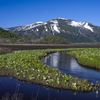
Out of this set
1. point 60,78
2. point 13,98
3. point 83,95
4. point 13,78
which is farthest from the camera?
point 13,78

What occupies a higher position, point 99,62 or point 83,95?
point 99,62

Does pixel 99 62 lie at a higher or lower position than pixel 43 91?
higher

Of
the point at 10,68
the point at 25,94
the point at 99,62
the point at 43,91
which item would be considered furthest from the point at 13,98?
the point at 99,62

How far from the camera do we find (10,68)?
26625 mm

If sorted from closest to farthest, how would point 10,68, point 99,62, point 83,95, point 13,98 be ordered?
1. point 13,98
2. point 83,95
3. point 10,68
4. point 99,62

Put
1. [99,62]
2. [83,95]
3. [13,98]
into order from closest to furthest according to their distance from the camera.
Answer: [13,98], [83,95], [99,62]

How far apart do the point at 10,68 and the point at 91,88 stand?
50.5 feet

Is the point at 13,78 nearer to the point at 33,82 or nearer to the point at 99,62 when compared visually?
the point at 33,82

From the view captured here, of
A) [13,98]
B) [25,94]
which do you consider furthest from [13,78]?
[13,98]

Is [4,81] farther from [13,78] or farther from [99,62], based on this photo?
[99,62]

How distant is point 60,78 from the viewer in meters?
20.4

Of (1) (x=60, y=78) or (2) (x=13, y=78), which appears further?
(2) (x=13, y=78)

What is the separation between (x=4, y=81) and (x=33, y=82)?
455 centimetres

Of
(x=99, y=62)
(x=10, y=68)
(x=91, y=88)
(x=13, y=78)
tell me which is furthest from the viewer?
(x=99, y=62)
